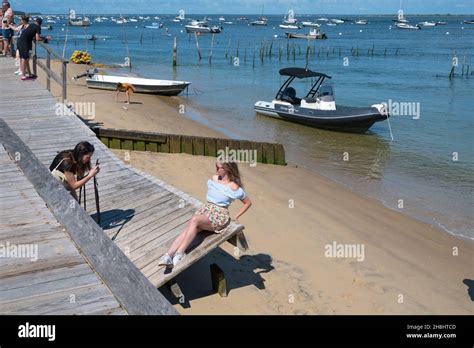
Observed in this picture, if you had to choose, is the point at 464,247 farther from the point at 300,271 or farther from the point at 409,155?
the point at 409,155

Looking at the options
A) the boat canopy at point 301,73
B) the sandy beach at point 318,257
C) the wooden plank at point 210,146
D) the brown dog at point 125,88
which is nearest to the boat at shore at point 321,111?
the boat canopy at point 301,73

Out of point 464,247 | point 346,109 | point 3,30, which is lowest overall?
point 464,247

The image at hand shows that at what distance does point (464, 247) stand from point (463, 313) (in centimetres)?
338

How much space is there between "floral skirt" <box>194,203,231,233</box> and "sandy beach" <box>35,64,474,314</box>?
3.71 feet

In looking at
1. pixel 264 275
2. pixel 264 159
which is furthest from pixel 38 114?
pixel 264 275

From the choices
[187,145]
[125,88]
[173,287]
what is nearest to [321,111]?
[125,88]

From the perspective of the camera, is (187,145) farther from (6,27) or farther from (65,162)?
(6,27)

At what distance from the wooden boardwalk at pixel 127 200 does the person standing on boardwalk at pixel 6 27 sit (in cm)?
674

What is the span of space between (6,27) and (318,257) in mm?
15543

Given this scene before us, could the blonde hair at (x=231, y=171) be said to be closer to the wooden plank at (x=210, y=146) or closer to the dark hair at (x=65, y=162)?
the dark hair at (x=65, y=162)

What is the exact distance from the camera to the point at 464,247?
38.3 feet

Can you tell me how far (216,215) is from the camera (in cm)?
737

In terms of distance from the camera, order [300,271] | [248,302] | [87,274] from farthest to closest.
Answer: [300,271] < [248,302] < [87,274]
